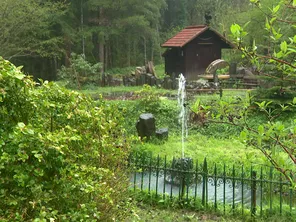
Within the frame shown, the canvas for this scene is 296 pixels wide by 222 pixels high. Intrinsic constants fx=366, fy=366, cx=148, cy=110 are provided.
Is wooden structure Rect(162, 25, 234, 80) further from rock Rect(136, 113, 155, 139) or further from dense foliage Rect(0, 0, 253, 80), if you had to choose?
rock Rect(136, 113, 155, 139)

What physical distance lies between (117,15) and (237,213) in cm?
2889

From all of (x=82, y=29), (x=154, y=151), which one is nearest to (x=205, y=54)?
(x=82, y=29)

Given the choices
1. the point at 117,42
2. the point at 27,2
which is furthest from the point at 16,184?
the point at 117,42

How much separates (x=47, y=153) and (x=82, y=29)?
29400 mm

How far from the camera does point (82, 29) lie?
30969 millimetres

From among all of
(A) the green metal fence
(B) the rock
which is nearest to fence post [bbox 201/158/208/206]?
(A) the green metal fence

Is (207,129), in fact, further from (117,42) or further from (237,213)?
(117,42)

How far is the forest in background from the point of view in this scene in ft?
83.7

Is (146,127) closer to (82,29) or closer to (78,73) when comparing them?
(78,73)

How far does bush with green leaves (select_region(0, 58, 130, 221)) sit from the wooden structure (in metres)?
23.7

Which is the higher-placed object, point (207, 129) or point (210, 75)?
point (210, 75)

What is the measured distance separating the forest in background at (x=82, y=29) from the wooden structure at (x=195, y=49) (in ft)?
4.64

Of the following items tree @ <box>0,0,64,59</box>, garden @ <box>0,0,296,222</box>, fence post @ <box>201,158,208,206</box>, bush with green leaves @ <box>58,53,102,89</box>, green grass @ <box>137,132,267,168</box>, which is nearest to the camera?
garden @ <box>0,0,296,222</box>

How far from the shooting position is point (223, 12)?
134 ft
